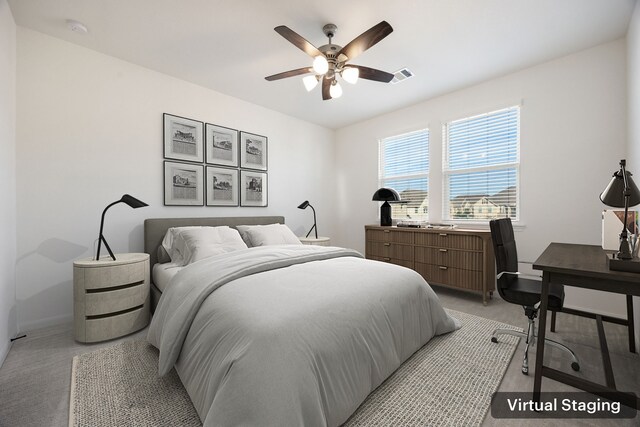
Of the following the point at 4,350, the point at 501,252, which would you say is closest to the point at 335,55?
the point at 501,252

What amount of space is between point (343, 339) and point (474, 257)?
2.52 m

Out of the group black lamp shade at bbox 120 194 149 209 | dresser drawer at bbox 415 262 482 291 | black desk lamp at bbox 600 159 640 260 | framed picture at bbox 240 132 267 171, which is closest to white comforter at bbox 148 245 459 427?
black lamp shade at bbox 120 194 149 209

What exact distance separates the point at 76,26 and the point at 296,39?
2047mm

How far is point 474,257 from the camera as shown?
3.22m

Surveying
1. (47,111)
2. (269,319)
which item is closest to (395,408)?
(269,319)

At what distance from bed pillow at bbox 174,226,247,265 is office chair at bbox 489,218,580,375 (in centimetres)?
245

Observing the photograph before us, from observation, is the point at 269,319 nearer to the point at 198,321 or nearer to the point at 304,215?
the point at 198,321

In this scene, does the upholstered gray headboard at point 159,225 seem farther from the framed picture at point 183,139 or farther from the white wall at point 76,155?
the framed picture at point 183,139

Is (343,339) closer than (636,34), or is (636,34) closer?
(343,339)

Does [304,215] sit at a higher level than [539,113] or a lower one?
lower

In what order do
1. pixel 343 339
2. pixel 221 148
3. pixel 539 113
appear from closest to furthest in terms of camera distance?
pixel 343 339
pixel 539 113
pixel 221 148

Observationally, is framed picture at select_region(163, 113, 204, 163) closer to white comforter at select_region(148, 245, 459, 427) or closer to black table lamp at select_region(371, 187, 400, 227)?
white comforter at select_region(148, 245, 459, 427)

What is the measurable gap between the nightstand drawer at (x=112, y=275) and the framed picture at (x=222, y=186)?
1.40 metres

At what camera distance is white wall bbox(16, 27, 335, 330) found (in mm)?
2484
